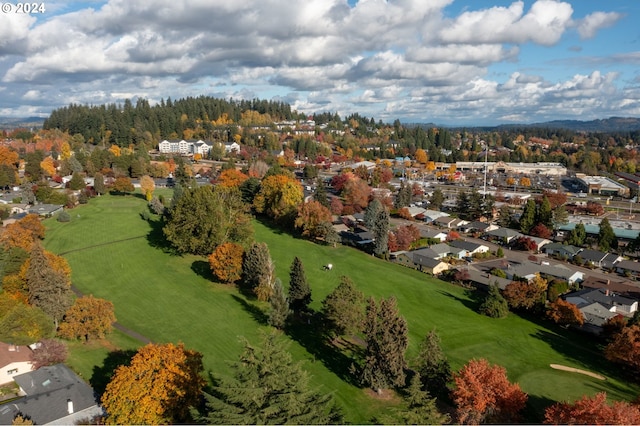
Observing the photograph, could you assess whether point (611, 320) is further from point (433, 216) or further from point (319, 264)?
point (433, 216)

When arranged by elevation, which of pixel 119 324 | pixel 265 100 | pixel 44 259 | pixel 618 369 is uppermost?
pixel 265 100

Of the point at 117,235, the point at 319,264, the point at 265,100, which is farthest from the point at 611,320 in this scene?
the point at 265,100

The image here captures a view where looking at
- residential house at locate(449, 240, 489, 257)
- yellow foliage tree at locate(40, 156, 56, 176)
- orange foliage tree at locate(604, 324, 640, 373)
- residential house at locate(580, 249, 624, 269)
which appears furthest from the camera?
yellow foliage tree at locate(40, 156, 56, 176)

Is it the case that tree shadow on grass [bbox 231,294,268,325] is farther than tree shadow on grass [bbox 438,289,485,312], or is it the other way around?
tree shadow on grass [bbox 438,289,485,312]

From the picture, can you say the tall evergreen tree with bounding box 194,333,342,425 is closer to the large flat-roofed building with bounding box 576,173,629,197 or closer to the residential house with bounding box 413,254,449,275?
the residential house with bounding box 413,254,449,275

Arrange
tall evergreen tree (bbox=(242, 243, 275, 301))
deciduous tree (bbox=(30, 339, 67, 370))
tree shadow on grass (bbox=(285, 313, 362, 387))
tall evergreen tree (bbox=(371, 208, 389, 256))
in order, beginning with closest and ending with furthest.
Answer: deciduous tree (bbox=(30, 339, 67, 370)) < tree shadow on grass (bbox=(285, 313, 362, 387)) < tall evergreen tree (bbox=(242, 243, 275, 301)) < tall evergreen tree (bbox=(371, 208, 389, 256))

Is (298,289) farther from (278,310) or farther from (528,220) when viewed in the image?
(528,220)

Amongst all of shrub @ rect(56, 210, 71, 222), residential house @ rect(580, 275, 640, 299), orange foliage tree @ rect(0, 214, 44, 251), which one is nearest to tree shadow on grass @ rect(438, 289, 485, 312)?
residential house @ rect(580, 275, 640, 299)
